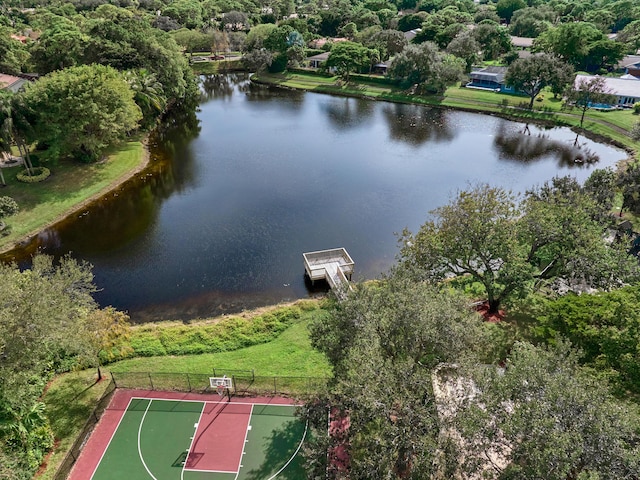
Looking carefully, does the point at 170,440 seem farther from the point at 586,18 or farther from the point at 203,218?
the point at 586,18

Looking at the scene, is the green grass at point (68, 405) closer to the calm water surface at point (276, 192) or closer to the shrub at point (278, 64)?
the calm water surface at point (276, 192)

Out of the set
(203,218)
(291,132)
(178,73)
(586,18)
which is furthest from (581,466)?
(586,18)

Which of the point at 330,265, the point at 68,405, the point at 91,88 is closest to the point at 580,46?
the point at 330,265

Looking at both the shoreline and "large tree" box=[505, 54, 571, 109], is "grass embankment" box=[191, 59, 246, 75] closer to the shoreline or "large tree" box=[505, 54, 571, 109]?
the shoreline

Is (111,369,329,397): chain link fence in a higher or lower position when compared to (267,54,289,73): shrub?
lower

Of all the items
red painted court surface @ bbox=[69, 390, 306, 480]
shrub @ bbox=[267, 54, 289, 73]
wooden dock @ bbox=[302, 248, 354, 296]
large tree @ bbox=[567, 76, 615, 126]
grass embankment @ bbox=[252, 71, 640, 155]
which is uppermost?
shrub @ bbox=[267, 54, 289, 73]

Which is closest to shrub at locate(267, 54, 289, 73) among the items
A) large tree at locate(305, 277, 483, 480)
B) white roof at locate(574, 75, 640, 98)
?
white roof at locate(574, 75, 640, 98)

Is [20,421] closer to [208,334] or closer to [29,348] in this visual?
[29,348]

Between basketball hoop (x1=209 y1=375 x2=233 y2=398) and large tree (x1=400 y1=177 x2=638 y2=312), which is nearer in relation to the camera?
basketball hoop (x1=209 y1=375 x2=233 y2=398)
